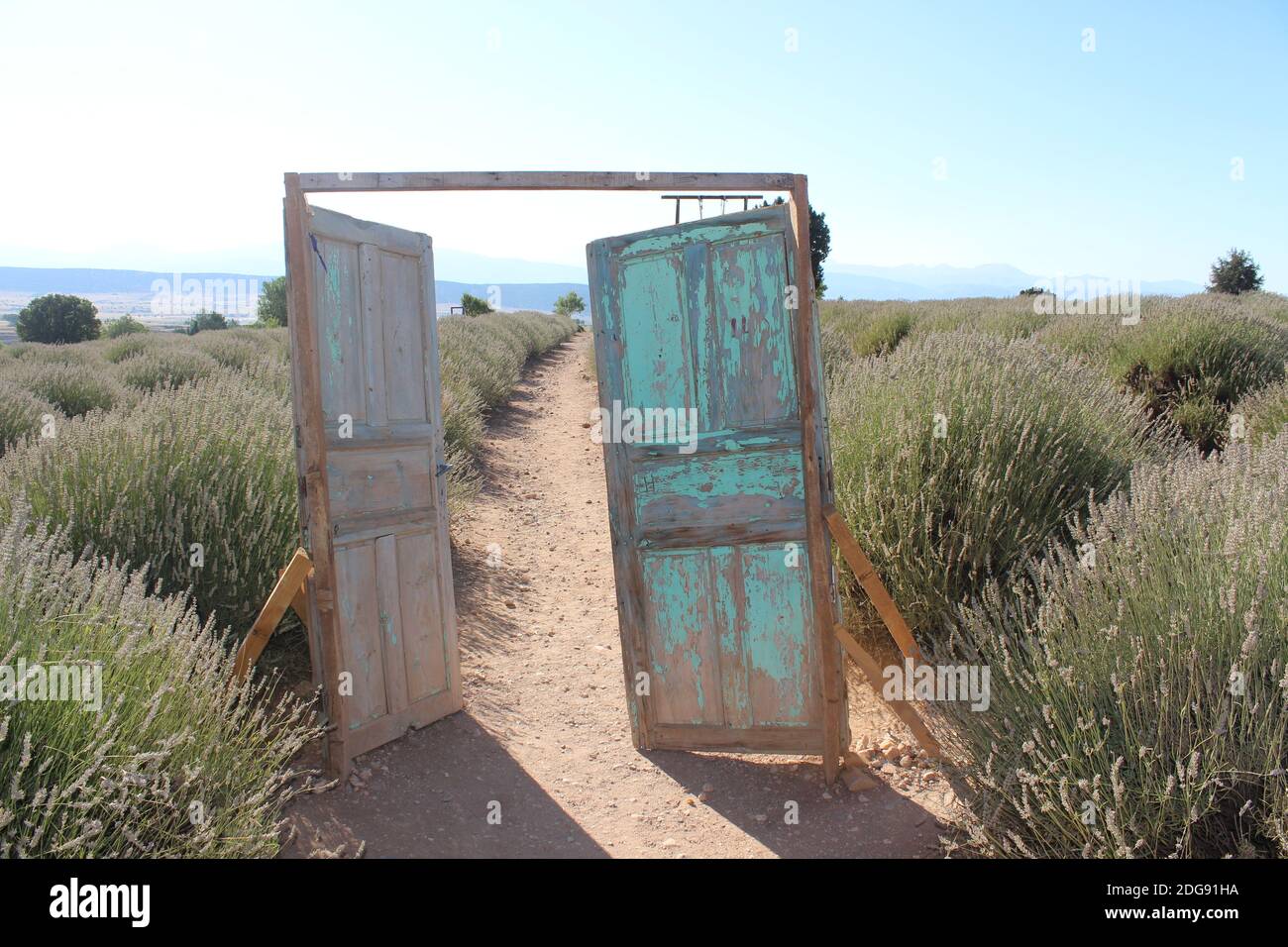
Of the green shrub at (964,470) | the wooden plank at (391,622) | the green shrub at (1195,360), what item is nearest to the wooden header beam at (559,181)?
the wooden plank at (391,622)

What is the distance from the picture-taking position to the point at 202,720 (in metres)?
3.08

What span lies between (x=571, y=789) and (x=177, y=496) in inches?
98.3

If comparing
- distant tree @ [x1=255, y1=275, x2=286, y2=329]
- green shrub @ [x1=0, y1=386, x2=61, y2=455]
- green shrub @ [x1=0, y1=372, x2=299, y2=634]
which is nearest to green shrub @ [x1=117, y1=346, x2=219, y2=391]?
green shrub @ [x1=0, y1=386, x2=61, y2=455]

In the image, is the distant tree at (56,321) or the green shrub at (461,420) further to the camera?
the distant tree at (56,321)

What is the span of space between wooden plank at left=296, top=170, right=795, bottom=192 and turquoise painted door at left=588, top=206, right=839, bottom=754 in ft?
0.54

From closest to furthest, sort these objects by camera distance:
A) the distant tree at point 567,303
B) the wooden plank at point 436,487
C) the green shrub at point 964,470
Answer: the wooden plank at point 436,487, the green shrub at point 964,470, the distant tree at point 567,303

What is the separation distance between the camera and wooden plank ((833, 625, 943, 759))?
13.0 feet

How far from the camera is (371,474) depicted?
171 inches

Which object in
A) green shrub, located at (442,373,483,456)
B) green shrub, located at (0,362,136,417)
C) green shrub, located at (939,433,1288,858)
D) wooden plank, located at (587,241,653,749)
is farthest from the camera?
green shrub, located at (442,373,483,456)

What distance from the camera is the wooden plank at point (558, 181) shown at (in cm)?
404

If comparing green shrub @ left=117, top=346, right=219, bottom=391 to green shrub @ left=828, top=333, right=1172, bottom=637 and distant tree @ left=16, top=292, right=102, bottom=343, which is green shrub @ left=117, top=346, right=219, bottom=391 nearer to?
green shrub @ left=828, top=333, right=1172, bottom=637

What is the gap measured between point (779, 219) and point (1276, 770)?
8.86 feet

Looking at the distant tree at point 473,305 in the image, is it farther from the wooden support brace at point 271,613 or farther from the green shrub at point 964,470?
the wooden support brace at point 271,613

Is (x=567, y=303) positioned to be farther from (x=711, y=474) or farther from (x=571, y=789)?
(x=571, y=789)
